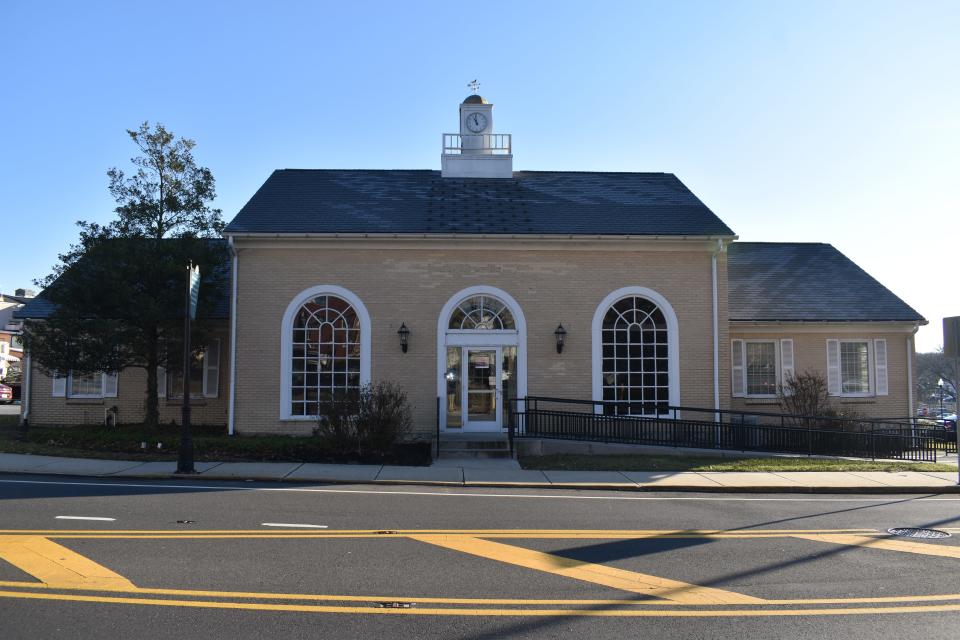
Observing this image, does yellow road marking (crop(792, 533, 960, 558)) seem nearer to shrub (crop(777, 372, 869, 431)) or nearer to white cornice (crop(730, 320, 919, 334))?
shrub (crop(777, 372, 869, 431))

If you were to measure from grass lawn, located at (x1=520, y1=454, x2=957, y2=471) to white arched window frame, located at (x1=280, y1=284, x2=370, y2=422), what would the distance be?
4.87 metres

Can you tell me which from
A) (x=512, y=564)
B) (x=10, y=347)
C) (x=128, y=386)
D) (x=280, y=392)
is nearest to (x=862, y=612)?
(x=512, y=564)

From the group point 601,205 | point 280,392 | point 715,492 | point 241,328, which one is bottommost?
point 715,492

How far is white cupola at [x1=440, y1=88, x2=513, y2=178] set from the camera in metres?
22.8

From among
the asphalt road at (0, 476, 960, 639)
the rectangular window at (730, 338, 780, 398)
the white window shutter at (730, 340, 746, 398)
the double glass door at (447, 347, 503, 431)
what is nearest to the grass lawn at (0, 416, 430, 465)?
the double glass door at (447, 347, 503, 431)

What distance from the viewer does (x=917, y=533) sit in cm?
927

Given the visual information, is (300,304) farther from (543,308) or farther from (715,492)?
(715,492)

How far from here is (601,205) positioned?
20.2 meters

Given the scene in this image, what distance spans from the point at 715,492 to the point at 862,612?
6746 mm

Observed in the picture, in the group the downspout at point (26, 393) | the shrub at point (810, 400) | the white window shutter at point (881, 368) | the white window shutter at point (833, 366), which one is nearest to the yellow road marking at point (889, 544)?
the shrub at point (810, 400)

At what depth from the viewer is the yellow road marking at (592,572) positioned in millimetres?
6391

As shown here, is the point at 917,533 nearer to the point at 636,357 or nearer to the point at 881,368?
the point at 636,357

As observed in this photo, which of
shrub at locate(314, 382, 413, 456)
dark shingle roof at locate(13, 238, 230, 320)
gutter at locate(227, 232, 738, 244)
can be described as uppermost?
gutter at locate(227, 232, 738, 244)

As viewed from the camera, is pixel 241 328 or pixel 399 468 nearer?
pixel 399 468
